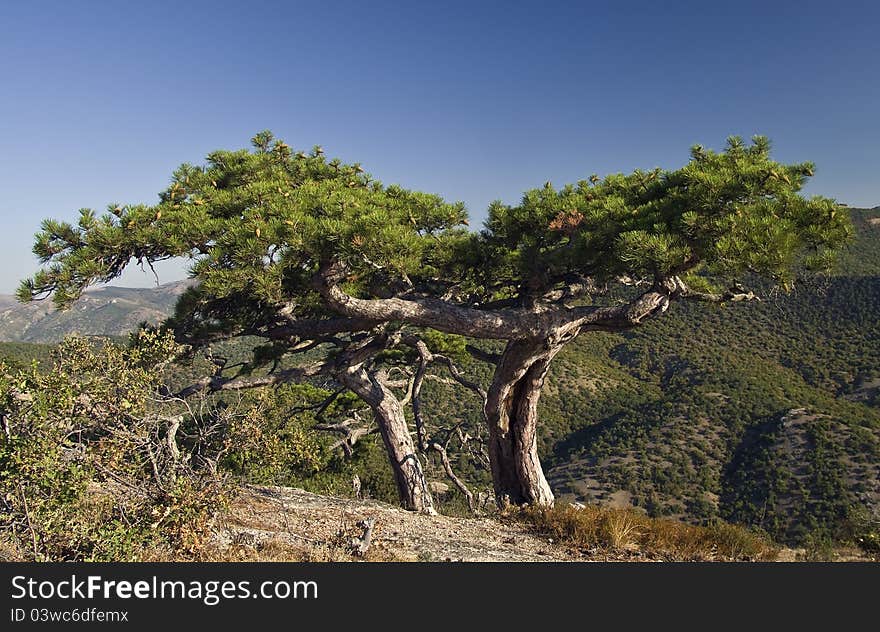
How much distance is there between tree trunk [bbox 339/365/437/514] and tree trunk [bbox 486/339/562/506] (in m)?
1.37

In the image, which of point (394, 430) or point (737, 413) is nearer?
point (394, 430)

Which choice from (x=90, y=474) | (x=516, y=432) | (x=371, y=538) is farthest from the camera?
(x=516, y=432)

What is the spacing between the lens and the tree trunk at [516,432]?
747 cm

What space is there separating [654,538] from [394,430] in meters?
4.45

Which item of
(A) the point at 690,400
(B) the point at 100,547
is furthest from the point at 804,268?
(A) the point at 690,400

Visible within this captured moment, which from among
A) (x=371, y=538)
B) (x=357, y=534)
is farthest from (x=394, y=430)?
(x=371, y=538)

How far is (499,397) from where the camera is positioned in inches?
298

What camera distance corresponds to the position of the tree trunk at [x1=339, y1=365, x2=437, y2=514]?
838cm

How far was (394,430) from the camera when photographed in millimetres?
8625

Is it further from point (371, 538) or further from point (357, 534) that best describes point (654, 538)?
point (357, 534)

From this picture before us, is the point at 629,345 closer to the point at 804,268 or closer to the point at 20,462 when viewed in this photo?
the point at 804,268

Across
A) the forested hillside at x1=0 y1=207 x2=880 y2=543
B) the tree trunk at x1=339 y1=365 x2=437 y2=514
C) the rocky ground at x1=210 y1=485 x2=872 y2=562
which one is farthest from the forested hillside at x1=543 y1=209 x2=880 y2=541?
the rocky ground at x1=210 y1=485 x2=872 y2=562

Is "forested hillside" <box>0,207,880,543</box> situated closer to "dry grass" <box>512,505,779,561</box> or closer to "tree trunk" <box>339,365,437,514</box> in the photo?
"tree trunk" <box>339,365,437,514</box>

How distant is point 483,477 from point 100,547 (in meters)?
26.4
